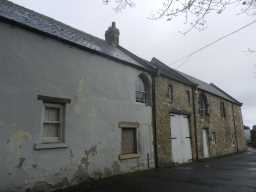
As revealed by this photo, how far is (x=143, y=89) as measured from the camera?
14.2 m

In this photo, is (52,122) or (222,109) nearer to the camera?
(52,122)

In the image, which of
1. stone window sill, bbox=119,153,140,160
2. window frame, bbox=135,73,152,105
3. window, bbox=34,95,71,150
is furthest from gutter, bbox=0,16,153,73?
stone window sill, bbox=119,153,140,160

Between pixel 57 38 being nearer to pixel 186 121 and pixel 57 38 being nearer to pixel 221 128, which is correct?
pixel 186 121

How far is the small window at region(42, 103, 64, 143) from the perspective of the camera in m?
8.87

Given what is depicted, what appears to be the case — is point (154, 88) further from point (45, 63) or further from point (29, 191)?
point (29, 191)

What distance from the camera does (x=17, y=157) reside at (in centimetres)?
770

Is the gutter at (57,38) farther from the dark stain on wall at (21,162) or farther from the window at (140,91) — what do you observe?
the dark stain on wall at (21,162)

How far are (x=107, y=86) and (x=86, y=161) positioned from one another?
11.5 ft

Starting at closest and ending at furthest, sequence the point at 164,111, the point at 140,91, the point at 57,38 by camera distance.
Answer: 1. the point at 57,38
2. the point at 140,91
3. the point at 164,111

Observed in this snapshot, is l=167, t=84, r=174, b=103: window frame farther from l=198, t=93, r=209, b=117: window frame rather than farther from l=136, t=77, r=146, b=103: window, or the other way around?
l=198, t=93, r=209, b=117: window frame

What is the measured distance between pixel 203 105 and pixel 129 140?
1130 centimetres

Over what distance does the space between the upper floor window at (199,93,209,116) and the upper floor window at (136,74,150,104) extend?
310 inches

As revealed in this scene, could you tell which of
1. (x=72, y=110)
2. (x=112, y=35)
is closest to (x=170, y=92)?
(x=112, y=35)

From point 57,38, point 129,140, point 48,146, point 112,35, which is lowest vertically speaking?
point 48,146
